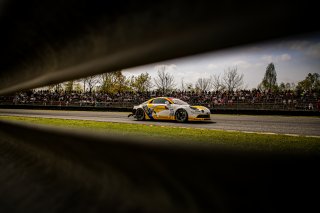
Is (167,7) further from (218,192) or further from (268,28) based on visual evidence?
(218,192)

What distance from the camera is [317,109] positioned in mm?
15680

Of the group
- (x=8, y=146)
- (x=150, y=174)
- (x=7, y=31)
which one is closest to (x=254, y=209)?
(x=150, y=174)

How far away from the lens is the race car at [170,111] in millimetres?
10836

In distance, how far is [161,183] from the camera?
0.67 meters

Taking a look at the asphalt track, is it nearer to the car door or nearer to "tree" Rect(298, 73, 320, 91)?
the car door

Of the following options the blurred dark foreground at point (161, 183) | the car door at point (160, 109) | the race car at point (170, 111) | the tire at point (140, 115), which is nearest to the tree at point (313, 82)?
the blurred dark foreground at point (161, 183)

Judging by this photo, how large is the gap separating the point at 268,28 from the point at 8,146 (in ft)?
4.67

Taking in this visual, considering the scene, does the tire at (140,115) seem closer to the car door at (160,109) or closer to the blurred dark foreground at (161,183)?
the car door at (160,109)

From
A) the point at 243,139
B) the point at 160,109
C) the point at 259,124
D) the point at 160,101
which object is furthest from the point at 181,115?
the point at 243,139

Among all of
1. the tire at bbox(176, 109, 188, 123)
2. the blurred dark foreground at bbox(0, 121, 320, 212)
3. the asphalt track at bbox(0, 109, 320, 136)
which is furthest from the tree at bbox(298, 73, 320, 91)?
the tire at bbox(176, 109, 188, 123)

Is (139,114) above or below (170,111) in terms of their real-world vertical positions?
below

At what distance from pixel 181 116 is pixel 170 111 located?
61 centimetres

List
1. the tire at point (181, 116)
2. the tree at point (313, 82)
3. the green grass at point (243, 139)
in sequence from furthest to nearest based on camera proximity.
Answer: the tree at point (313, 82)
the tire at point (181, 116)
the green grass at point (243, 139)

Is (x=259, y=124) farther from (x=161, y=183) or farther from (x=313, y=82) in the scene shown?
(x=313, y=82)
